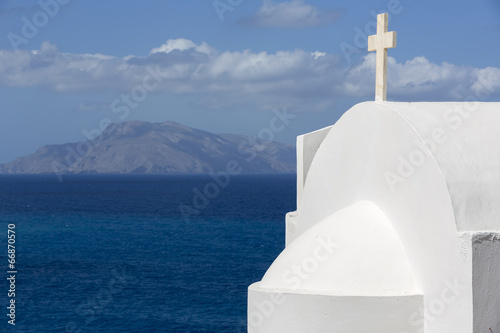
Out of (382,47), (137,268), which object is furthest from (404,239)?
(137,268)

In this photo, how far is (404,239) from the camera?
7.26 metres

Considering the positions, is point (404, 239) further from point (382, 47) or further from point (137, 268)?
point (137, 268)

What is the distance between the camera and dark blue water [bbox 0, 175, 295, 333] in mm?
32062

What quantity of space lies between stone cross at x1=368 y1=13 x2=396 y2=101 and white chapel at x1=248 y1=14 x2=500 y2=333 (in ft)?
1.64

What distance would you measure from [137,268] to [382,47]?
124 feet

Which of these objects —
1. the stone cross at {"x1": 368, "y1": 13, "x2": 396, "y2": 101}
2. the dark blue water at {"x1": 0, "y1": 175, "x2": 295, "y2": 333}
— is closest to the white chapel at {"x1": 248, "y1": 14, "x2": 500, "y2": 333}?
the stone cross at {"x1": 368, "y1": 13, "x2": 396, "y2": 101}

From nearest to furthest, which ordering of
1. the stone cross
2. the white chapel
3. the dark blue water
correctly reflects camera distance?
the white chapel → the stone cross → the dark blue water

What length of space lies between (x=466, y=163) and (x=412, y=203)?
2.22ft

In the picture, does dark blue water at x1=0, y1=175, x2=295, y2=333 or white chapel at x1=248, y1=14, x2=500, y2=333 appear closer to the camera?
white chapel at x1=248, y1=14, x2=500, y2=333

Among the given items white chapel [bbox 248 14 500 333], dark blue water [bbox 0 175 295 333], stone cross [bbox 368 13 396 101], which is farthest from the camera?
dark blue water [bbox 0 175 295 333]

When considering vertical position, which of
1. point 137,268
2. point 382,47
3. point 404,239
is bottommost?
point 404,239

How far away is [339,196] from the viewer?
8.62 meters

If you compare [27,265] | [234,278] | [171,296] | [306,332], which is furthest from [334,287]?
[27,265]

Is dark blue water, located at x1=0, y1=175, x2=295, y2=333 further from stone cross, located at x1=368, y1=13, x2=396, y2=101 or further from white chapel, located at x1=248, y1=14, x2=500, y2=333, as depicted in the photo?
white chapel, located at x1=248, y1=14, x2=500, y2=333
